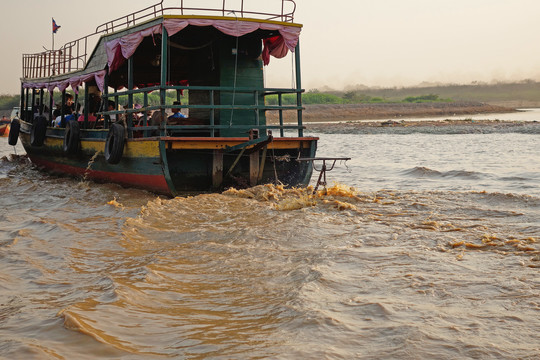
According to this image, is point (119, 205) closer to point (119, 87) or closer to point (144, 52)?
point (144, 52)

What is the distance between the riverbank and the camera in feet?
235

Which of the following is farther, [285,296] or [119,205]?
[119,205]

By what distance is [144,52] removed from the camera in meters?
12.1

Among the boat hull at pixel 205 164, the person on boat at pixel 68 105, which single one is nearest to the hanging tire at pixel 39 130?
the person on boat at pixel 68 105

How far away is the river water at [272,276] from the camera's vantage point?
3.64 metres

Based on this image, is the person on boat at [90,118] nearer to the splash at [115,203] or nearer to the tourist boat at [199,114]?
the tourist boat at [199,114]

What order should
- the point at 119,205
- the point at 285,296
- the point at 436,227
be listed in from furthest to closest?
1. the point at 119,205
2. the point at 436,227
3. the point at 285,296

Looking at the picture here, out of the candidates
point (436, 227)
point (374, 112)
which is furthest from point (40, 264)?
point (374, 112)

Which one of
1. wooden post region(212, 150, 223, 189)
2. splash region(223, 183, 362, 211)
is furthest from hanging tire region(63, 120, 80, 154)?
splash region(223, 183, 362, 211)

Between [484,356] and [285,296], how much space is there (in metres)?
1.68

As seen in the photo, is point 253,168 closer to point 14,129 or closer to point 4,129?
point 14,129

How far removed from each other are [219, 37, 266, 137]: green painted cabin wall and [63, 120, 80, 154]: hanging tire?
4.00m

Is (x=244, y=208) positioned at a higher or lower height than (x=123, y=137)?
lower

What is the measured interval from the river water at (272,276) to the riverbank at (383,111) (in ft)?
197
